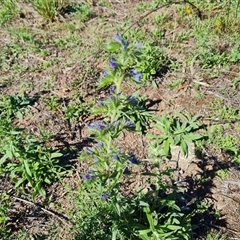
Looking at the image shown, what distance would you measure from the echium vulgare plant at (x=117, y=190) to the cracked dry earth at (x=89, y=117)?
27 centimetres

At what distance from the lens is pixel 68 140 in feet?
12.6

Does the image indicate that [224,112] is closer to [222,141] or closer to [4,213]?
[222,141]

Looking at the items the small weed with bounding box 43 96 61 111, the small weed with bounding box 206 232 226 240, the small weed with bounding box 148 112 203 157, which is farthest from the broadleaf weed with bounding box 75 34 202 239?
the small weed with bounding box 43 96 61 111

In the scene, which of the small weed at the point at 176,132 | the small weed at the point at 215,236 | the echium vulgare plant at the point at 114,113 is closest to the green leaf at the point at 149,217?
the echium vulgare plant at the point at 114,113

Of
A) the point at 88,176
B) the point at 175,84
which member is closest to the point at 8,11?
the point at 175,84

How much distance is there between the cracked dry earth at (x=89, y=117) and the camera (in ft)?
10.8

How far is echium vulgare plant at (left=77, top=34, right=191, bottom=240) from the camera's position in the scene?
7.39 feet

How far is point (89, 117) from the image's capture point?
405 centimetres

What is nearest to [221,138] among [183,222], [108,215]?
[183,222]

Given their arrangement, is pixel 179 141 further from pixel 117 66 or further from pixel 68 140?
pixel 117 66

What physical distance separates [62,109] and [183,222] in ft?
5.74

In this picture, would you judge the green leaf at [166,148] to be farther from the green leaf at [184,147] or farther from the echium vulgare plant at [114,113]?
the echium vulgare plant at [114,113]

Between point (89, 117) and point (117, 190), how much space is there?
146cm

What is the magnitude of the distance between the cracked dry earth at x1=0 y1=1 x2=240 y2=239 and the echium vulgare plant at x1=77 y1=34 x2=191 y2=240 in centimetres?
27
